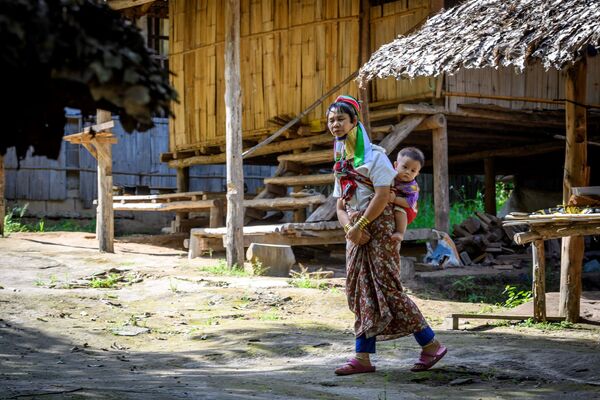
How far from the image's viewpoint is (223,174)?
20.8 meters

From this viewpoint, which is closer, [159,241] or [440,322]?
[440,322]

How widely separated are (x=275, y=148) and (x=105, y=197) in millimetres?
2928

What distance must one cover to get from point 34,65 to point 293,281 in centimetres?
788

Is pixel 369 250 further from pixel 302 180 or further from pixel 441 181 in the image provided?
pixel 302 180

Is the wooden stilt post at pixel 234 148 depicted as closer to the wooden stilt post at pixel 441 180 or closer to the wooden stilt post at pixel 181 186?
the wooden stilt post at pixel 441 180

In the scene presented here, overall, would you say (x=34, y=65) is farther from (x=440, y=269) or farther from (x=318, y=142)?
(x=318, y=142)

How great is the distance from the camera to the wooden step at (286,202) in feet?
40.1

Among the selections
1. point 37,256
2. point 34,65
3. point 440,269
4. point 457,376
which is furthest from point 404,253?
point 34,65

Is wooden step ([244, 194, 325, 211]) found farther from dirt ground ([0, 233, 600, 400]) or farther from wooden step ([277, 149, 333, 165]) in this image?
dirt ground ([0, 233, 600, 400])

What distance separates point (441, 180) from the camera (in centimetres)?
1227

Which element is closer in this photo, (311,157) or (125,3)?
(125,3)

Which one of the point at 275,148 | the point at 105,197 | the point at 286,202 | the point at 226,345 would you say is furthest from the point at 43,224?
the point at 226,345

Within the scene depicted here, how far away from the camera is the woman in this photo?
521 cm

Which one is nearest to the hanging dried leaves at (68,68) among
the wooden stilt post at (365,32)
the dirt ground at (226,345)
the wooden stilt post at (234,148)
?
the dirt ground at (226,345)
